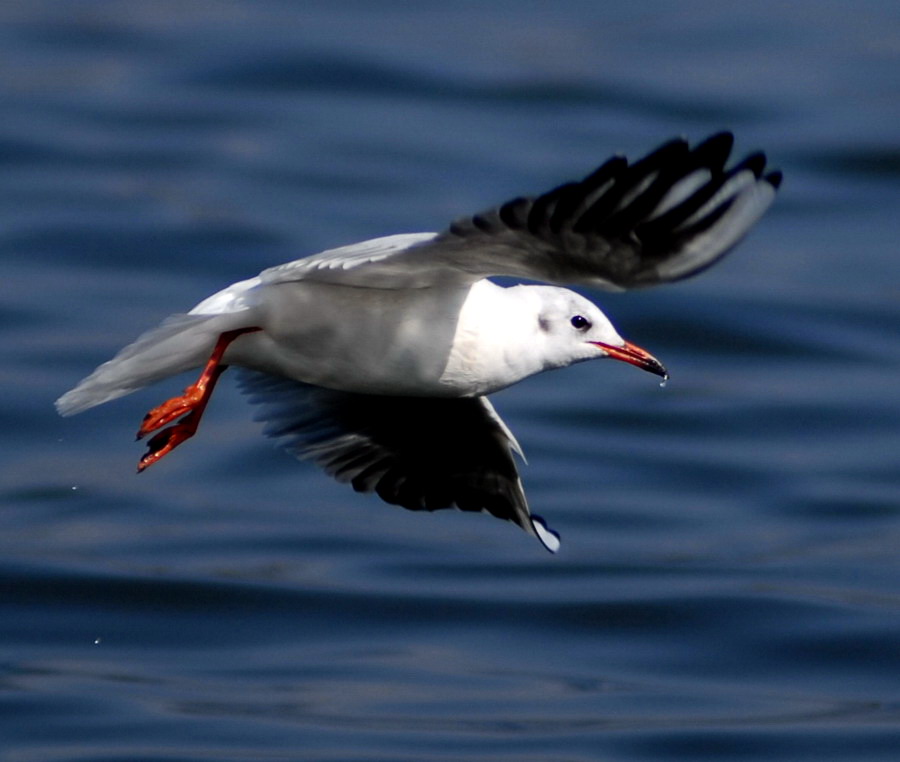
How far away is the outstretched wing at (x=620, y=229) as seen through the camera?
6.49 meters

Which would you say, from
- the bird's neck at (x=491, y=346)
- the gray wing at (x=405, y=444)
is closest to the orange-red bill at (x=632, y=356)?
the bird's neck at (x=491, y=346)

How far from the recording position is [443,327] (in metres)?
7.29

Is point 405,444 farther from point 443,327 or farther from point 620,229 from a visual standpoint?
point 620,229

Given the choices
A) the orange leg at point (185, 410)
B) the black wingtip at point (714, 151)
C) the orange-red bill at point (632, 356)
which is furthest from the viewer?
the orange leg at point (185, 410)

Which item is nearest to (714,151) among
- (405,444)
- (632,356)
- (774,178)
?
(774,178)

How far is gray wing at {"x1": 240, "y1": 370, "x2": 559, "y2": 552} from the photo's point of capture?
818cm

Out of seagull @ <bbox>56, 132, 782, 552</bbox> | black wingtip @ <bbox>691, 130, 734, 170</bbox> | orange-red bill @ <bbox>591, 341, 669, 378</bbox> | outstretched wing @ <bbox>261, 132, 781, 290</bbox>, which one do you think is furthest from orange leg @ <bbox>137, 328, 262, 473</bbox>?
black wingtip @ <bbox>691, 130, 734, 170</bbox>

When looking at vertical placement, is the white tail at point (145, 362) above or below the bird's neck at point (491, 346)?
below

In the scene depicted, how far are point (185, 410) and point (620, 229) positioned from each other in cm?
177

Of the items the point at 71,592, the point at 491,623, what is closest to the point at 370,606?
the point at 491,623

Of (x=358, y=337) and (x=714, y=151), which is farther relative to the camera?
(x=358, y=337)

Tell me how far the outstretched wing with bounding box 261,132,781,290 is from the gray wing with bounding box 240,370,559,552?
4.51ft

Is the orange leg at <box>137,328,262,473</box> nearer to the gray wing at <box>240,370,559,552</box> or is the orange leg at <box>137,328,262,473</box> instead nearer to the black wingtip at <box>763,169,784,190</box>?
the gray wing at <box>240,370,559,552</box>

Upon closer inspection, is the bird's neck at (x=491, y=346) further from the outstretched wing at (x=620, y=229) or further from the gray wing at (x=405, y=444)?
the gray wing at (x=405, y=444)
